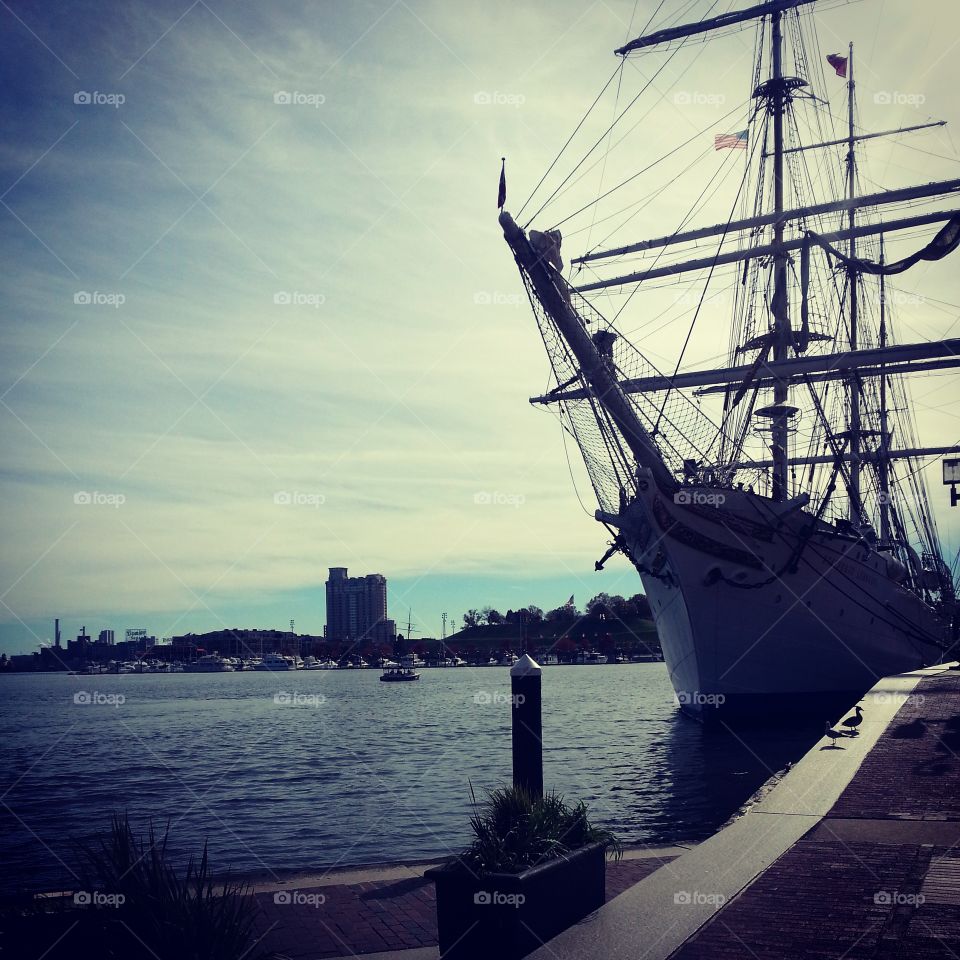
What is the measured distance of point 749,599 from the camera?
1272 inches

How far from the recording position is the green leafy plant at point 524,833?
7594 mm

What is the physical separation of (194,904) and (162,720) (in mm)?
63269

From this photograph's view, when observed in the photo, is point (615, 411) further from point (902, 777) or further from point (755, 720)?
point (902, 777)

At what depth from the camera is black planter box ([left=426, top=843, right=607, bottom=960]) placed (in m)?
7.05

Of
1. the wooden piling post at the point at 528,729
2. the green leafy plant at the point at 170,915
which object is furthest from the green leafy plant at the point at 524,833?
the green leafy plant at the point at 170,915

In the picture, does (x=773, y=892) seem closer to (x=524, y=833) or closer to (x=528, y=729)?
(x=524, y=833)

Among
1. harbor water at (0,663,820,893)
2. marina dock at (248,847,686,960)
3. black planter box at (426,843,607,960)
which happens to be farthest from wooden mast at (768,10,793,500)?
black planter box at (426,843,607,960)

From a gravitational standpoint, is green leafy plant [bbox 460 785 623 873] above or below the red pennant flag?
below

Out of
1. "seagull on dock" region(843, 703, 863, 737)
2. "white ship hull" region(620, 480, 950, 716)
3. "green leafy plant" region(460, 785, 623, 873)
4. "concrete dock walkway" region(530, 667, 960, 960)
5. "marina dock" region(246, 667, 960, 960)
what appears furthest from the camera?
"white ship hull" region(620, 480, 950, 716)

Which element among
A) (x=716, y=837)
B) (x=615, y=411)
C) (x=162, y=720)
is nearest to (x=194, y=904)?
(x=716, y=837)

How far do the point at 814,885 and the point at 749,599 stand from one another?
25.3 metres

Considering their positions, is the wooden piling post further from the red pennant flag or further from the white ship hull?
the red pennant flag

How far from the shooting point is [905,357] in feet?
112

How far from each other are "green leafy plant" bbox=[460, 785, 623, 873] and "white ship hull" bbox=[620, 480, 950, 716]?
2309 cm
